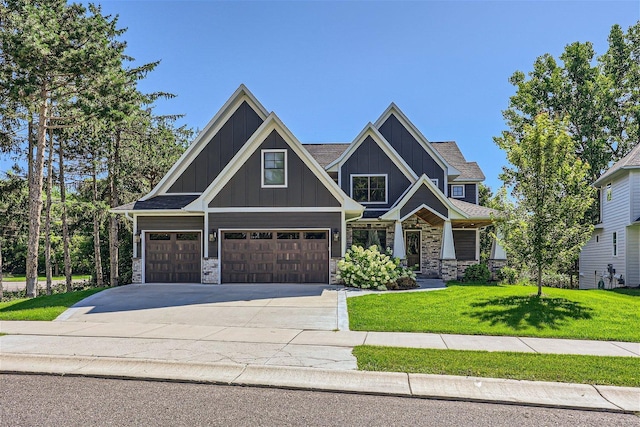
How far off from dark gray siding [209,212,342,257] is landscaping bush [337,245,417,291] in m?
0.74

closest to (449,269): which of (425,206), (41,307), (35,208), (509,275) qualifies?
(509,275)

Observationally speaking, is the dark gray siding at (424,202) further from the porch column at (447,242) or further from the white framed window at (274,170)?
the white framed window at (274,170)

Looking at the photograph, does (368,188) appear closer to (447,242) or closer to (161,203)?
(447,242)

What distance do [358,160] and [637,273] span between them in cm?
1456

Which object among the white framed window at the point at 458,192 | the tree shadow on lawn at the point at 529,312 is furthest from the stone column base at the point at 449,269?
the tree shadow on lawn at the point at 529,312

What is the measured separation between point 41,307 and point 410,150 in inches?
712

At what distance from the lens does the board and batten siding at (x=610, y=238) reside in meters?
21.6

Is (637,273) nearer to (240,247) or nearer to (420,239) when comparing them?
(420,239)

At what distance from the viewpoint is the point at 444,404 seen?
526 centimetres

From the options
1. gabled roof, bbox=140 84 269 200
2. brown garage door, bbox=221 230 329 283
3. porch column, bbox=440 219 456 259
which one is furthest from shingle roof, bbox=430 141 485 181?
gabled roof, bbox=140 84 269 200

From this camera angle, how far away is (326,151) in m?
26.5

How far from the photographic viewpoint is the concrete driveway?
10.7 metres

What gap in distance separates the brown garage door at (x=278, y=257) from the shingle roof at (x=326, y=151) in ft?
26.1

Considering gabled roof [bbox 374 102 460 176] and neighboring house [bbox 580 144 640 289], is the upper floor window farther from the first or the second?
neighboring house [bbox 580 144 640 289]
